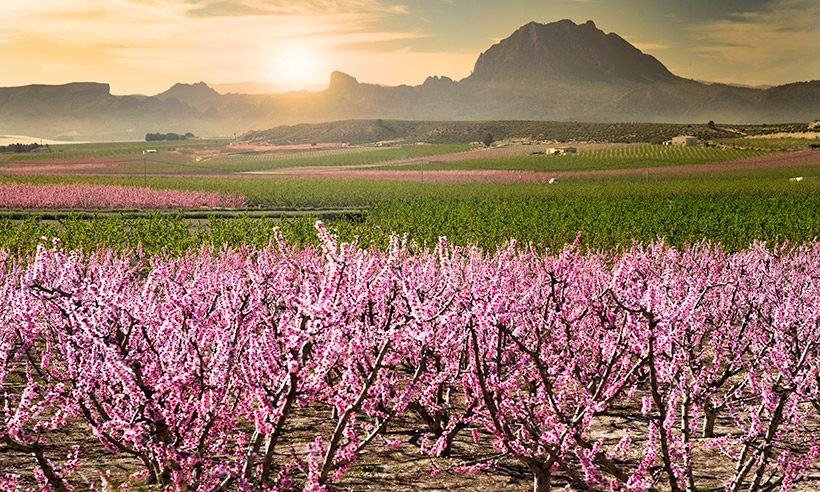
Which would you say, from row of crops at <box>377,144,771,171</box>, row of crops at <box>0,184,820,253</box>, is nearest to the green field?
row of crops at <box>0,184,820,253</box>

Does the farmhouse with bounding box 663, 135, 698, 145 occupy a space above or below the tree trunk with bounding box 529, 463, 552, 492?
above

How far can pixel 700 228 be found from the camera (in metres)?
21.5

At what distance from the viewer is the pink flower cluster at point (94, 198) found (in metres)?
38.7

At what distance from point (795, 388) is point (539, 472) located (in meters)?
1.82

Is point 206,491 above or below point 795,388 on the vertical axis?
below

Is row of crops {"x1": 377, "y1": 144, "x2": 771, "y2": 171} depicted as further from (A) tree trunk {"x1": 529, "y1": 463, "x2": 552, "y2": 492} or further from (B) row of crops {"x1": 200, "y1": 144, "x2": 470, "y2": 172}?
(A) tree trunk {"x1": 529, "y1": 463, "x2": 552, "y2": 492}

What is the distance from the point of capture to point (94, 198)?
40.1m

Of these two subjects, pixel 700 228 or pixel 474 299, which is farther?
pixel 700 228

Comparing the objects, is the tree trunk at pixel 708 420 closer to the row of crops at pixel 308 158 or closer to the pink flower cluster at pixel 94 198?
the pink flower cluster at pixel 94 198

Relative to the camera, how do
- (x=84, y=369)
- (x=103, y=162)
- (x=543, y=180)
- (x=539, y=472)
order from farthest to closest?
(x=103, y=162) < (x=543, y=180) < (x=539, y=472) < (x=84, y=369)

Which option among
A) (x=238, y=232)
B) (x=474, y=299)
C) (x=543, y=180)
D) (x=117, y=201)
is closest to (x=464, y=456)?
(x=474, y=299)

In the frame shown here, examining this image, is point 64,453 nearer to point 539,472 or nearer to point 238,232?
point 539,472

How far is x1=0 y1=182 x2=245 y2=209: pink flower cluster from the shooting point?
127ft

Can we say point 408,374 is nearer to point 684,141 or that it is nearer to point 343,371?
point 343,371
